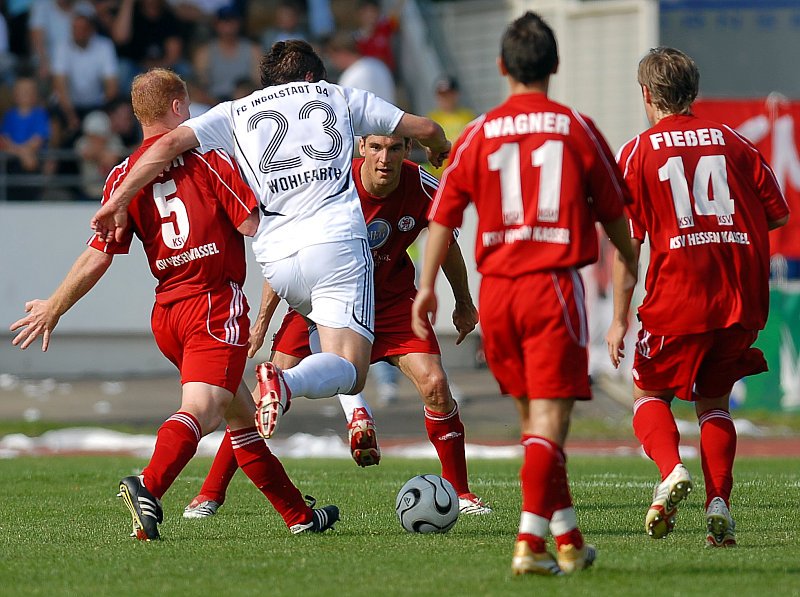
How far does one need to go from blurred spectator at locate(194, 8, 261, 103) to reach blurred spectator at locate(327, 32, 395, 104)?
51.1 inches

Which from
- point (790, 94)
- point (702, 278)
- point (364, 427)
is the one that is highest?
point (790, 94)

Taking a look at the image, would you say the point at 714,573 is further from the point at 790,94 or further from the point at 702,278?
the point at 790,94

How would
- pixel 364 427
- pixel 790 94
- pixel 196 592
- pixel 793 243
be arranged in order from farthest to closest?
pixel 790 94 < pixel 793 243 < pixel 364 427 < pixel 196 592

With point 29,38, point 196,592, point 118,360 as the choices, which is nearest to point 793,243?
point 118,360

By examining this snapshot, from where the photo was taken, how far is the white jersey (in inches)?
251

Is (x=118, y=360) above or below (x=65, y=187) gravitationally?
below

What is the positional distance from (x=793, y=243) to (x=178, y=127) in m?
13.0

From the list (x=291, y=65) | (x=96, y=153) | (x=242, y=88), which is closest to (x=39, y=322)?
(x=291, y=65)

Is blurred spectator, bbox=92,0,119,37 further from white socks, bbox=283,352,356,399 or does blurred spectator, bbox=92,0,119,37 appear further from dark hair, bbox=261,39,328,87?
white socks, bbox=283,352,356,399

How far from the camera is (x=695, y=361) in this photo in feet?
20.8

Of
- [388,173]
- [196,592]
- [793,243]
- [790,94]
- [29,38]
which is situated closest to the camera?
[196,592]

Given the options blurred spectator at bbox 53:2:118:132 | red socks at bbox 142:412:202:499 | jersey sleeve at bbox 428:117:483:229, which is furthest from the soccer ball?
blurred spectator at bbox 53:2:118:132

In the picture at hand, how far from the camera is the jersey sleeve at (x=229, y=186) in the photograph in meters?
6.48

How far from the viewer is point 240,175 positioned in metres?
6.52
